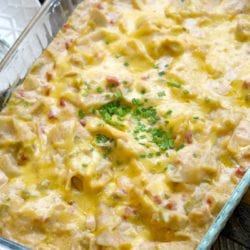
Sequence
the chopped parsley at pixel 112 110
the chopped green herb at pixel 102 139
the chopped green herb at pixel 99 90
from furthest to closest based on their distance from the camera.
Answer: the chopped green herb at pixel 99 90, the chopped parsley at pixel 112 110, the chopped green herb at pixel 102 139

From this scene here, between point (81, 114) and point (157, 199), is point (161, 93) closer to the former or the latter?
point (81, 114)

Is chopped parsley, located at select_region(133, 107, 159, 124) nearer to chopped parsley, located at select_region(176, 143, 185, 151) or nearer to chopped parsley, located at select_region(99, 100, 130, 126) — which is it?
chopped parsley, located at select_region(99, 100, 130, 126)

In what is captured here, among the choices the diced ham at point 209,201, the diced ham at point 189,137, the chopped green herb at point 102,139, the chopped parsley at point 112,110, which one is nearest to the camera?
the diced ham at point 209,201

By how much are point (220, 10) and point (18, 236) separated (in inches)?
78.8

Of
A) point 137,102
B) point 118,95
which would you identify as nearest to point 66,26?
point 118,95

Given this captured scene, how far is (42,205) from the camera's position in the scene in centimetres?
356

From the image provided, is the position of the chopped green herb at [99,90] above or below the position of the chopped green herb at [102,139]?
above

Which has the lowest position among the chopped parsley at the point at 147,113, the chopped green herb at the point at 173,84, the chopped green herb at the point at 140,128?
the chopped green herb at the point at 140,128

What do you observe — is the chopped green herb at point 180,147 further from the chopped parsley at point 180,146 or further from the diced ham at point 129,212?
the diced ham at point 129,212

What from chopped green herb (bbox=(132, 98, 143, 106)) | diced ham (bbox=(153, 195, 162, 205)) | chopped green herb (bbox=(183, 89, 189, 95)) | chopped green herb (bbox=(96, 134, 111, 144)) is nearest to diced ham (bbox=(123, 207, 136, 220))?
diced ham (bbox=(153, 195, 162, 205))

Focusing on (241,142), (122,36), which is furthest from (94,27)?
(241,142)

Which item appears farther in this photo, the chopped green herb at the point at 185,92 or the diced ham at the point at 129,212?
the chopped green herb at the point at 185,92

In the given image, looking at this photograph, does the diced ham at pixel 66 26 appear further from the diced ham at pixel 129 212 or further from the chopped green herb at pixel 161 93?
the diced ham at pixel 129 212

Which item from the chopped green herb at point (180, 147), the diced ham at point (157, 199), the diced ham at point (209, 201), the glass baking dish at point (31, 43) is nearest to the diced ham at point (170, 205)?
the diced ham at point (157, 199)
